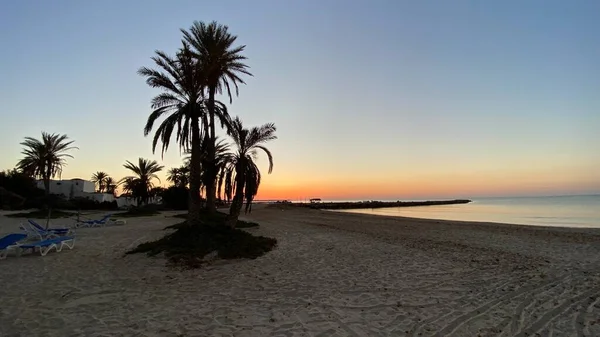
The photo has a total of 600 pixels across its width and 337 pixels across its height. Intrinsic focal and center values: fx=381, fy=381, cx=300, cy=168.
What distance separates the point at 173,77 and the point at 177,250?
9.41m

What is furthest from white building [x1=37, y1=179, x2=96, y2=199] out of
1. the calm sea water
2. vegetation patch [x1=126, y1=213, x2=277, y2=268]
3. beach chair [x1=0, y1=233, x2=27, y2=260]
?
vegetation patch [x1=126, y1=213, x2=277, y2=268]

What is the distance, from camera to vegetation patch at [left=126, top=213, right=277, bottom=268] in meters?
11.2

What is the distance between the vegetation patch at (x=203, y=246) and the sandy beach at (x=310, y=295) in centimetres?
54

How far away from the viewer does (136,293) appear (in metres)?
7.66

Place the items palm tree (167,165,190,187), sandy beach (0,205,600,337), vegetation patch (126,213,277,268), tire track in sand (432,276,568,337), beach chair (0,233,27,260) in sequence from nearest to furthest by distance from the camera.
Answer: tire track in sand (432,276,568,337) → sandy beach (0,205,600,337) → vegetation patch (126,213,277,268) → beach chair (0,233,27,260) → palm tree (167,165,190,187)

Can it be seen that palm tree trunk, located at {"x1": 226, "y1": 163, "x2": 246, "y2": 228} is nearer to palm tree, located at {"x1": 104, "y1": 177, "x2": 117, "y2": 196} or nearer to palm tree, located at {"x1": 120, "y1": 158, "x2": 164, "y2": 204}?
palm tree, located at {"x1": 120, "y1": 158, "x2": 164, "y2": 204}

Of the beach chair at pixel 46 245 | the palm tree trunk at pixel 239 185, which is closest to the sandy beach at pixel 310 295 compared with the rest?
the beach chair at pixel 46 245

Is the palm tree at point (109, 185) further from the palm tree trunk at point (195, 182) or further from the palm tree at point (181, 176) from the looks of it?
the palm tree trunk at point (195, 182)

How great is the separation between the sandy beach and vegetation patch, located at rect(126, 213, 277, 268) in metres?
0.54

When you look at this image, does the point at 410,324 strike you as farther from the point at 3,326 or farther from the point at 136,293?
the point at 3,326

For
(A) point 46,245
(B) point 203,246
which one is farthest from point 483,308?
(A) point 46,245

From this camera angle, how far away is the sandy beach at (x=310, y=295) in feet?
18.7

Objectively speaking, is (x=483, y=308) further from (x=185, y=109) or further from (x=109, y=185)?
(x=109, y=185)

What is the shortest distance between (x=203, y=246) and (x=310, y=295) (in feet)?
18.7
